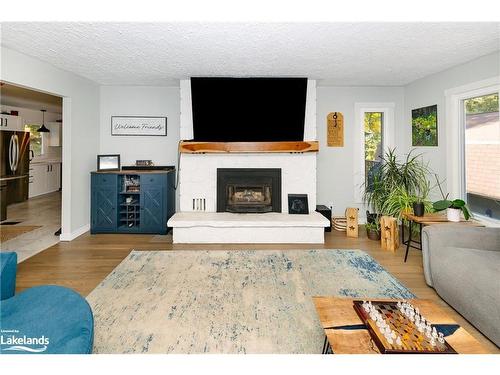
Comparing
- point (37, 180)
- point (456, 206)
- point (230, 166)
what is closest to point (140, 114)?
point (230, 166)

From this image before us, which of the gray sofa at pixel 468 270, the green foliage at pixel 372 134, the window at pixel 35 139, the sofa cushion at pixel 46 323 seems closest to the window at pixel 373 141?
the green foliage at pixel 372 134

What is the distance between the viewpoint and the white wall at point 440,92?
12.1ft

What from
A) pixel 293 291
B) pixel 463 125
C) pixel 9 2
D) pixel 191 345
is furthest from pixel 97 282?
pixel 463 125

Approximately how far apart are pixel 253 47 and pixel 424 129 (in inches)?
122

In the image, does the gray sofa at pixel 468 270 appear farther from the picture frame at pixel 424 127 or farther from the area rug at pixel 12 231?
the area rug at pixel 12 231

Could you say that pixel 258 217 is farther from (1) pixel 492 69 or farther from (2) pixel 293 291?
(1) pixel 492 69

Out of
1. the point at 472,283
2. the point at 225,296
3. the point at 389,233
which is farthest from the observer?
the point at 389,233

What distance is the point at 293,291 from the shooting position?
2.67 metres

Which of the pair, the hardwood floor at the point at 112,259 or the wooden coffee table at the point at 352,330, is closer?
the wooden coffee table at the point at 352,330

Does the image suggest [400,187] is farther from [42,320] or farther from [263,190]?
[42,320]

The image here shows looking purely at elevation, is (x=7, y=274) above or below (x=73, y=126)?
below

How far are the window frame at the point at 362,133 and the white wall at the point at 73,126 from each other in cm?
440

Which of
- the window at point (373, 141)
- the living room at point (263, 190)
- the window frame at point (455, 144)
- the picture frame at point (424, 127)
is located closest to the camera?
the living room at point (263, 190)

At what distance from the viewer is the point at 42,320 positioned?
140 centimetres
